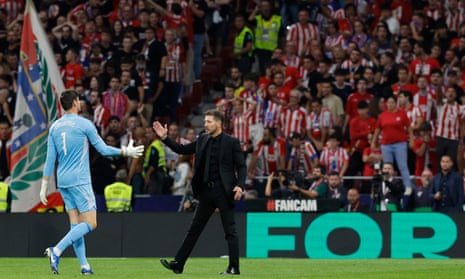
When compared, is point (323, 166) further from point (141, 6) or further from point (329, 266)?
point (141, 6)

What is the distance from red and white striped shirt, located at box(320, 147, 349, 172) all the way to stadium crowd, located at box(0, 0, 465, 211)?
3 cm

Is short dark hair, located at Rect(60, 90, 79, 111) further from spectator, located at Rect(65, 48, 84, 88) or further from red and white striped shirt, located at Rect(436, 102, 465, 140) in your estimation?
spectator, located at Rect(65, 48, 84, 88)

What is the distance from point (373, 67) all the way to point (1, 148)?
8.30 m

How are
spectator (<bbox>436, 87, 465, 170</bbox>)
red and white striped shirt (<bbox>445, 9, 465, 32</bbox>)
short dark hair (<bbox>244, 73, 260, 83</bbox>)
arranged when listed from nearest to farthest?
spectator (<bbox>436, 87, 465, 170</bbox>) < short dark hair (<bbox>244, 73, 260, 83</bbox>) < red and white striped shirt (<bbox>445, 9, 465, 32</bbox>)

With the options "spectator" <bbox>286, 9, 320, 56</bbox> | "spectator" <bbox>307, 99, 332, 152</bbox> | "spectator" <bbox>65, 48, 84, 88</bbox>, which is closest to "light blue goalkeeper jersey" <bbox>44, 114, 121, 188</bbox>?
"spectator" <bbox>307, 99, 332, 152</bbox>

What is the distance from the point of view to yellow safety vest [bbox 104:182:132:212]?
2361cm

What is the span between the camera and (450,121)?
2478 centimetres

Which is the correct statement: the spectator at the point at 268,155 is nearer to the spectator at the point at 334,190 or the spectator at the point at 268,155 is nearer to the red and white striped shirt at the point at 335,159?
the red and white striped shirt at the point at 335,159

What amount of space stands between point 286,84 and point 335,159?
3.14 meters

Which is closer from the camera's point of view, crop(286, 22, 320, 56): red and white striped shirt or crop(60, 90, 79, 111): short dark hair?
crop(60, 90, 79, 111): short dark hair

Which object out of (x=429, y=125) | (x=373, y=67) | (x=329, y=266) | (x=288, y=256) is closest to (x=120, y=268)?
(x=329, y=266)

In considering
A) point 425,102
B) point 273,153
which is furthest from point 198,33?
point 425,102

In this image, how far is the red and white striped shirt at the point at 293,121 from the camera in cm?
2625

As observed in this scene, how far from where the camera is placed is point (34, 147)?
24672 mm
